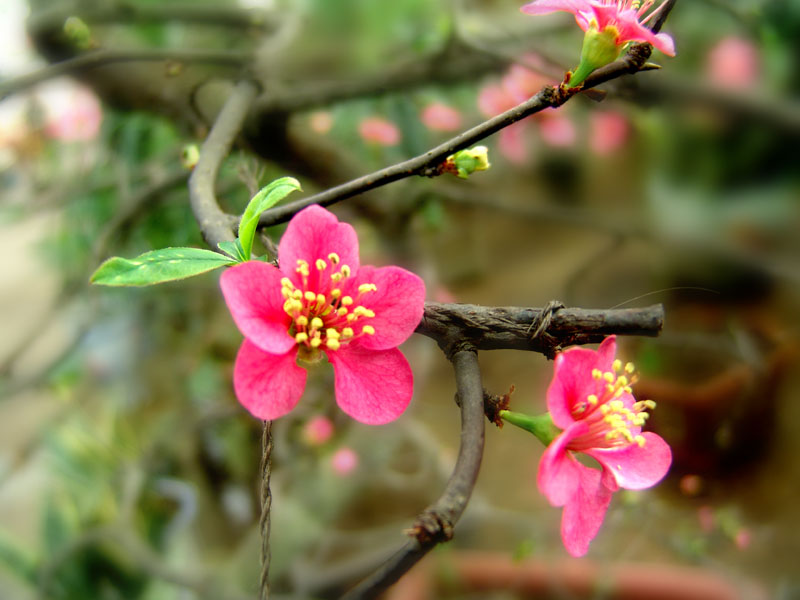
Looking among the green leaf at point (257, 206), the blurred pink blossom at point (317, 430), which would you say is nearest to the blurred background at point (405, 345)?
the blurred pink blossom at point (317, 430)

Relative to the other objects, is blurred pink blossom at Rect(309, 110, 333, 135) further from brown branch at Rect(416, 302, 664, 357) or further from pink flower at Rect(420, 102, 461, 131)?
brown branch at Rect(416, 302, 664, 357)

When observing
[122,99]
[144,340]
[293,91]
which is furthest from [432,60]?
[144,340]

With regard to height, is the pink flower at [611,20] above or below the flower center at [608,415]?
above

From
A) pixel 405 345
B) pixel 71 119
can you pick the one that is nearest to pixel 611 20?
pixel 405 345

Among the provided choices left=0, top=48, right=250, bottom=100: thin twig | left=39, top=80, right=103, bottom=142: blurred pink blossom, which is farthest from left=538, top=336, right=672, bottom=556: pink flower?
left=39, top=80, right=103, bottom=142: blurred pink blossom

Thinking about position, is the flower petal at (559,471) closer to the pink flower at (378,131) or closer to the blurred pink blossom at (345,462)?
the blurred pink blossom at (345,462)

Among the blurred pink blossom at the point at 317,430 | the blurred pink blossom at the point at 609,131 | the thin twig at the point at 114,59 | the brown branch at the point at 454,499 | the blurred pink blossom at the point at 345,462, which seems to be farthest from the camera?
the blurred pink blossom at the point at 609,131
